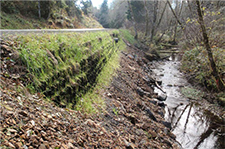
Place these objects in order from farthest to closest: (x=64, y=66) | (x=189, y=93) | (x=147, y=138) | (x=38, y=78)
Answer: (x=189, y=93), (x=147, y=138), (x=64, y=66), (x=38, y=78)

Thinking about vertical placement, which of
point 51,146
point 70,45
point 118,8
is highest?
point 118,8

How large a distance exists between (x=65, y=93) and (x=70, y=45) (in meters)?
1.82

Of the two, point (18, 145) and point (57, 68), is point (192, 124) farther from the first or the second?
point (18, 145)

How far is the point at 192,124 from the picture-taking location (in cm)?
602

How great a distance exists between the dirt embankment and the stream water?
2.58 feet

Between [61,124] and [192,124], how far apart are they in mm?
5259

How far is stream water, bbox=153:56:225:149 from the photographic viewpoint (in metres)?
5.08

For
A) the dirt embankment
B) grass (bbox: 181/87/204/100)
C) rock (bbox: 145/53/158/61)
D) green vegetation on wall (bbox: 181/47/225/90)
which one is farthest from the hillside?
green vegetation on wall (bbox: 181/47/225/90)

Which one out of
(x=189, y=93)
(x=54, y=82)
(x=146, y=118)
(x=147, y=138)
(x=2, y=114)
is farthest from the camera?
(x=189, y=93)

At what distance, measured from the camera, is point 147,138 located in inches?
166

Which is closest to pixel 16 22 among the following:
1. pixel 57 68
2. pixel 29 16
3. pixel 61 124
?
pixel 29 16

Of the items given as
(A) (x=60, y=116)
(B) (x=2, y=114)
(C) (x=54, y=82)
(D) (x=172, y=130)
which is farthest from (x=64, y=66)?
(D) (x=172, y=130)

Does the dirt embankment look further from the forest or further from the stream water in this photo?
the stream water

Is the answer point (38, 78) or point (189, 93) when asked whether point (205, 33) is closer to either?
point (189, 93)
